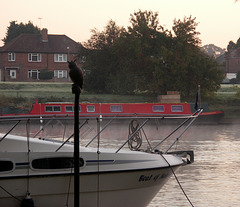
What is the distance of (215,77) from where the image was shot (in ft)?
228

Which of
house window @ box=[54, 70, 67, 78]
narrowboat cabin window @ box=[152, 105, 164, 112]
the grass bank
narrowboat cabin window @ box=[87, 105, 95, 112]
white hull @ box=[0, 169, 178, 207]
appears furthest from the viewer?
house window @ box=[54, 70, 67, 78]

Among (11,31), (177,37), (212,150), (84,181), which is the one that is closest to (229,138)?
(212,150)

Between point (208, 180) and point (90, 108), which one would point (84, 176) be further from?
point (90, 108)

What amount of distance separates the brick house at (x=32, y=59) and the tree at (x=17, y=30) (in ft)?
99.1

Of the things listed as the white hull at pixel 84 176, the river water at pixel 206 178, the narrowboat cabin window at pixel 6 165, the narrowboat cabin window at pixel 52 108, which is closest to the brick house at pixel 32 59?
the narrowboat cabin window at pixel 52 108

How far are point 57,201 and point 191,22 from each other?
56.5 metres

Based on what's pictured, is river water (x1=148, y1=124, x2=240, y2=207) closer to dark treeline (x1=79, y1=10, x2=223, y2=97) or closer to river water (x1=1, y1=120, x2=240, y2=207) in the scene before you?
river water (x1=1, y1=120, x2=240, y2=207)

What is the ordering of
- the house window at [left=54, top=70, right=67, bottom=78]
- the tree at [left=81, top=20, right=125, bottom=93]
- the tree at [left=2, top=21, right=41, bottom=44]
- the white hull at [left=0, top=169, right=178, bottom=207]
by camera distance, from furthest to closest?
the tree at [left=2, top=21, right=41, bottom=44]
the house window at [left=54, top=70, right=67, bottom=78]
the tree at [left=81, top=20, right=125, bottom=93]
the white hull at [left=0, top=169, right=178, bottom=207]

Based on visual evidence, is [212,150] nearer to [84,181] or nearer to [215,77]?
[84,181]

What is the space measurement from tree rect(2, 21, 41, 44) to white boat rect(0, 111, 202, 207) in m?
124

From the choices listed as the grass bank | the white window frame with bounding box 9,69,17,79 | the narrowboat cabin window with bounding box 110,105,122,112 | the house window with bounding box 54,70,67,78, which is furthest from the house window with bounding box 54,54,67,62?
the narrowboat cabin window with bounding box 110,105,122,112

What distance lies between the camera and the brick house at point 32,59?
103500 millimetres

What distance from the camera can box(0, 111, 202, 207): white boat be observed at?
46.5ft

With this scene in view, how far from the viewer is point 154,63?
2751 inches
